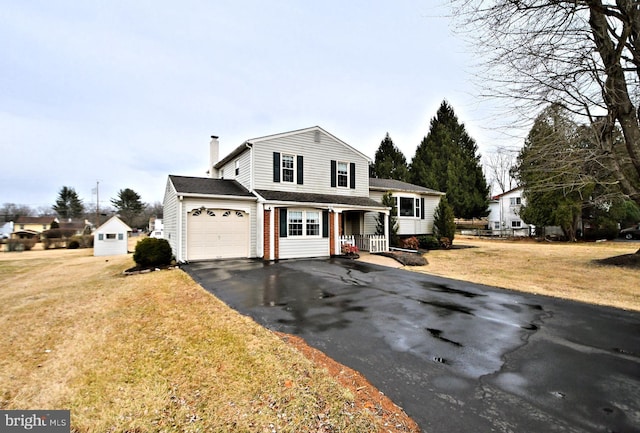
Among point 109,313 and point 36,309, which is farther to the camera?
point 36,309

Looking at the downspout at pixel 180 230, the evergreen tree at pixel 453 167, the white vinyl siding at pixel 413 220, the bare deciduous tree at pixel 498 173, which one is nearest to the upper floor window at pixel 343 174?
the white vinyl siding at pixel 413 220

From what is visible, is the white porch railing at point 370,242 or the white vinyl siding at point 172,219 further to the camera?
the white porch railing at point 370,242

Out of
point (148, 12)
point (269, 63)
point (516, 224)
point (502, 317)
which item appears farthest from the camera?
point (516, 224)

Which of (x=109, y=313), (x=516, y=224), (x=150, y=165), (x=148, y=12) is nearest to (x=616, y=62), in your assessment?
(x=109, y=313)

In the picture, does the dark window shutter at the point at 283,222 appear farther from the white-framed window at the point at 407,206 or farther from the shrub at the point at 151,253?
the white-framed window at the point at 407,206

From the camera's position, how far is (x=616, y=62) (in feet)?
27.9

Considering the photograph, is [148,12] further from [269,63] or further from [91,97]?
[91,97]

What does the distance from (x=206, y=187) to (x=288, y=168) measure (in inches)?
169

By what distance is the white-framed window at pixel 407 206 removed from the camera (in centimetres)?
1931

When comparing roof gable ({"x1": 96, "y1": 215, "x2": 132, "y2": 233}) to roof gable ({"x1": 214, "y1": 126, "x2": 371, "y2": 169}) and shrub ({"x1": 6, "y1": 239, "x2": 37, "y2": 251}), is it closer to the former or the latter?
shrub ({"x1": 6, "y1": 239, "x2": 37, "y2": 251})

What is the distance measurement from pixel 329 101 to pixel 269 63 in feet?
18.8

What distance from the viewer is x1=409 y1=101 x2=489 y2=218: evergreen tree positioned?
36250 millimetres
